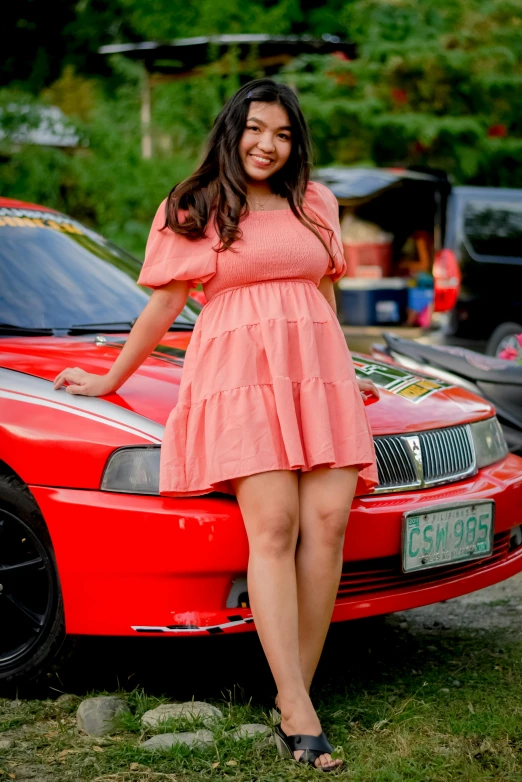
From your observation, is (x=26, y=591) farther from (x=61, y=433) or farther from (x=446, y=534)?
(x=446, y=534)

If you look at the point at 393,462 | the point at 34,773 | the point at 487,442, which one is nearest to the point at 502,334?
the point at 487,442

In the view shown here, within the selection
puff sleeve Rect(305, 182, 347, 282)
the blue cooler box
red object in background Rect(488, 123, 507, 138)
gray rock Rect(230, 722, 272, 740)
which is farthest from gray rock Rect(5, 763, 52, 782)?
red object in background Rect(488, 123, 507, 138)

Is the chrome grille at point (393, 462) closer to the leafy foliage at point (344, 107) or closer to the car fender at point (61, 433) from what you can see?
the car fender at point (61, 433)

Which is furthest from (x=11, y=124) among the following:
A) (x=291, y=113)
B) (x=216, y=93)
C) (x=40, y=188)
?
(x=291, y=113)

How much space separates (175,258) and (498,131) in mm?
13355

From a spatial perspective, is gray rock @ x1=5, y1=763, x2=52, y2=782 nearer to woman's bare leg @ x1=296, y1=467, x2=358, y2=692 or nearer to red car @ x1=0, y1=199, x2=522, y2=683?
red car @ x1=0, y1=199, x2=522, y2=683

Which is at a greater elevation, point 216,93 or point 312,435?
point 216,93

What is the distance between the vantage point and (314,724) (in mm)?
2824

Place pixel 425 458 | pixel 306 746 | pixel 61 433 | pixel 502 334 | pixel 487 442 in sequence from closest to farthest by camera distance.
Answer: pixel 306 746, pixel 61 433, pixel 425 458, pixel 487 442, pixel 502 334

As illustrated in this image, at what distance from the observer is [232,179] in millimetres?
2969

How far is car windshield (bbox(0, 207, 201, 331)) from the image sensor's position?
389cm

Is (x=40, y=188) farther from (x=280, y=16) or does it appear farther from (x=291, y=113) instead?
(x=291, y=113)

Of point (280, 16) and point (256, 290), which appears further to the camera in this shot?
point (280, 16)

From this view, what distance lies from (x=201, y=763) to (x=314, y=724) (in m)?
0.31
